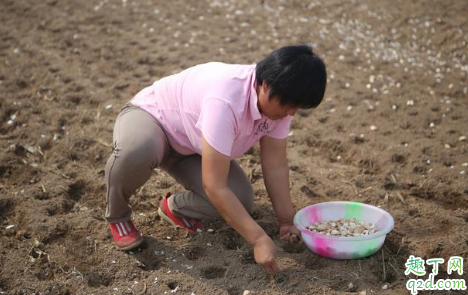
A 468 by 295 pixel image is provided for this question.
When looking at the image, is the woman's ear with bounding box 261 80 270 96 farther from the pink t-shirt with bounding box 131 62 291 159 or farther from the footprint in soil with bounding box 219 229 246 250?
the footprint in soil with bounding box 219 229 246 250

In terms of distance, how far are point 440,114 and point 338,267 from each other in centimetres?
205

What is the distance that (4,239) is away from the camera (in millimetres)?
2852

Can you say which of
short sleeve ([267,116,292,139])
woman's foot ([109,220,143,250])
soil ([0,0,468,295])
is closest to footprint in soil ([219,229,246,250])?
soil ([0,0,468,295])

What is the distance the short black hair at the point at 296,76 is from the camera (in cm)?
225

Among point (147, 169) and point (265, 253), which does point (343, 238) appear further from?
point (147, 169)

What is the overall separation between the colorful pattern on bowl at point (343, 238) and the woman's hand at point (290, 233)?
57mm

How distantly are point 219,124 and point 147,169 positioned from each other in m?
0.51

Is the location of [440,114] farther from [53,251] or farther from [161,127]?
[53,251]

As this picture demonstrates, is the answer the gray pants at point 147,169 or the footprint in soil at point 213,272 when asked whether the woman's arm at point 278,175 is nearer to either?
the gray pants at point 147,169

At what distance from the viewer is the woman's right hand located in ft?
7.72

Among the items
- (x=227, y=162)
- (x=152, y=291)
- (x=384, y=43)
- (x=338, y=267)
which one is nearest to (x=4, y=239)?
(x=152, y=291)

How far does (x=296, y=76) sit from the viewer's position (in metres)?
2.25

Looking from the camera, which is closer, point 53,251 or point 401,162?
point 53,251

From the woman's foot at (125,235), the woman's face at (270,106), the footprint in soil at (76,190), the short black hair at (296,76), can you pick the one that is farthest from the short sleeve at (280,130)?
the footprint in soil at (76,190)
